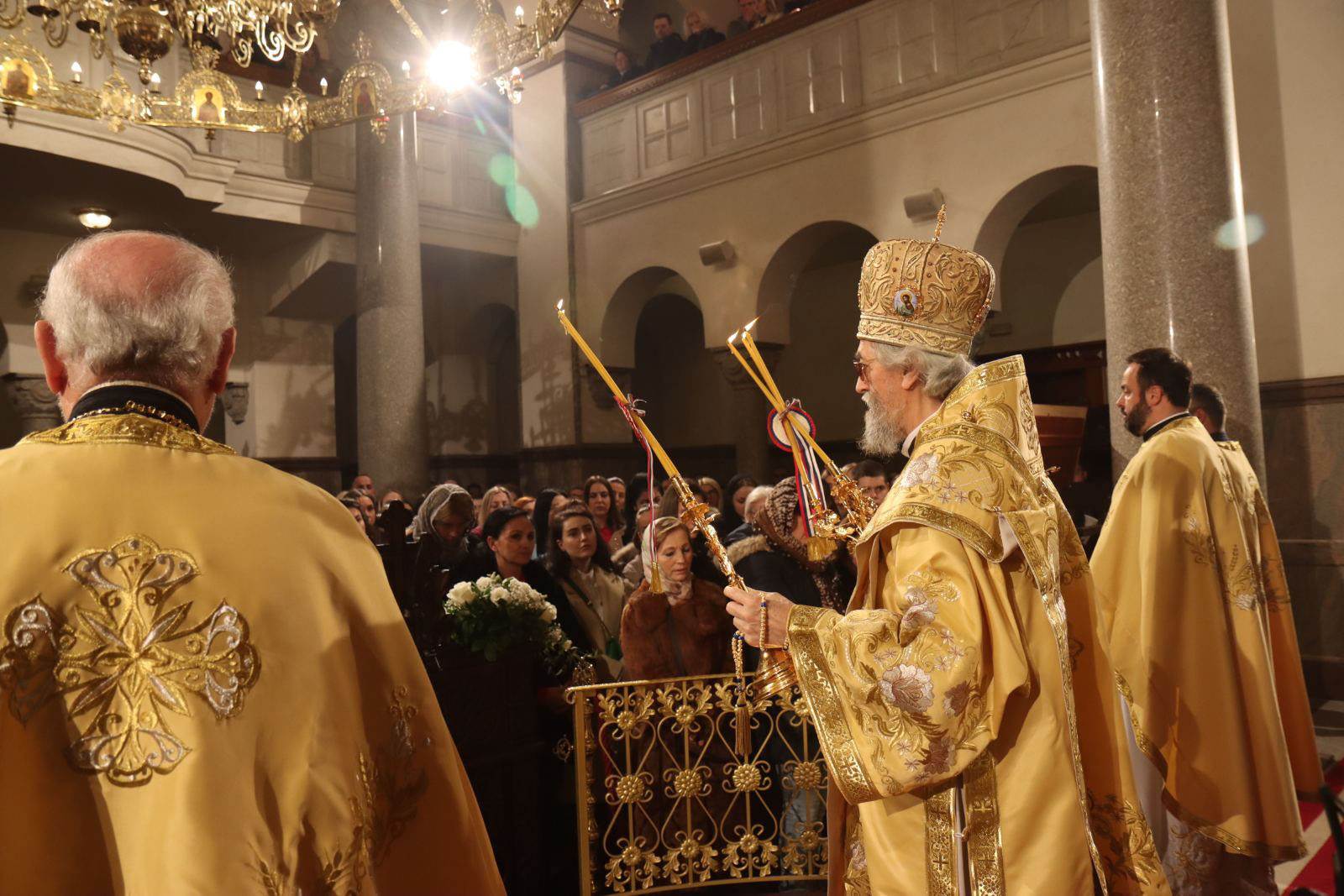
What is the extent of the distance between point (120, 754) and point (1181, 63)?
18.6 feet

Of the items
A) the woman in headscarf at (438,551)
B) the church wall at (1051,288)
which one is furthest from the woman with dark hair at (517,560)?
the church wall at (1051,288)

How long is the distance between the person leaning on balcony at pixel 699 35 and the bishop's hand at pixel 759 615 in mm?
10383

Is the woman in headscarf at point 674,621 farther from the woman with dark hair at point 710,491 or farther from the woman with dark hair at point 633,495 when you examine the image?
the woman with dark hair at point 633,495

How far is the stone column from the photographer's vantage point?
35.6 ft

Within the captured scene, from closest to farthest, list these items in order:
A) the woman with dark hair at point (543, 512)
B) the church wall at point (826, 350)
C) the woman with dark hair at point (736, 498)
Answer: the woman with dark hair at point (543, 512)
the woman with dark hair at point (736, 498)
the church wall at point (826, 350)

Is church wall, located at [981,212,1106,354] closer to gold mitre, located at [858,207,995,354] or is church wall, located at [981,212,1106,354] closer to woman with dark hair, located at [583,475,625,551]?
woman with dark hair, located at [583,475,625,551]

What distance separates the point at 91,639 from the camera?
134cm

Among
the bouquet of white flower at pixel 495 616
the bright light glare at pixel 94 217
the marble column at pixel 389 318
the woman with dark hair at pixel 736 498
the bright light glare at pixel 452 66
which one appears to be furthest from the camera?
the marble column at pixel 389 318

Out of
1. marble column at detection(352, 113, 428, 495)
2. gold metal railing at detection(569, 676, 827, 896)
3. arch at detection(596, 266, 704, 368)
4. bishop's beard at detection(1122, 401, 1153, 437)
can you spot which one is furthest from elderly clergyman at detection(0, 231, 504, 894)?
arch at detection(596, 266, 704, 368)

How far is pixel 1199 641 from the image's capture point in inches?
150

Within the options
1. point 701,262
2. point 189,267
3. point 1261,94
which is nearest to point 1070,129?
point 1261,94

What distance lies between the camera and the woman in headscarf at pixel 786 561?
4.30 metres

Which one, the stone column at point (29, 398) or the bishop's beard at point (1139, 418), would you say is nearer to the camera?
the bishop's beard at point (1139, 418)

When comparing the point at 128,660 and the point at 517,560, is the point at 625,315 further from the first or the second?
the point at 128,660
